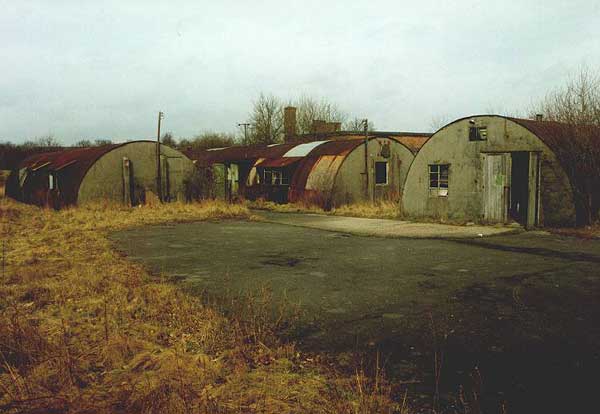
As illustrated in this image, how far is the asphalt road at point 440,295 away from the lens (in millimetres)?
4703

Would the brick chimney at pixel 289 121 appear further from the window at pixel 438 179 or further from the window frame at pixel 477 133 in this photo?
the window frame at pixel 477 133

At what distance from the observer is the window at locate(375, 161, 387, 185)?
23766mm

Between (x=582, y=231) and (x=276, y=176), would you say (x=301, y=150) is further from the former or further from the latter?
(x=582, y=231)

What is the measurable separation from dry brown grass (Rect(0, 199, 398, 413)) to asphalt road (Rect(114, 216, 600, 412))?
0.63 meters

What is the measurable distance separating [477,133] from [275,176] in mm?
12693

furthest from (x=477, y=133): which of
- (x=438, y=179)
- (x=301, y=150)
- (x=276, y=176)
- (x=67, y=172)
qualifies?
(x=67, y=172)

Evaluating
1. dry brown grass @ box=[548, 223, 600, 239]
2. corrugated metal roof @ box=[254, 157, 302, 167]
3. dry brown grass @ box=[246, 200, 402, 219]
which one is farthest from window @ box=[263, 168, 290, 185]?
dry brown grass @ box=[548, 223, 600, 239]

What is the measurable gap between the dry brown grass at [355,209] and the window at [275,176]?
1314 mm

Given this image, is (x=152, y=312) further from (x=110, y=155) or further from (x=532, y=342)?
(x=110, y=155)

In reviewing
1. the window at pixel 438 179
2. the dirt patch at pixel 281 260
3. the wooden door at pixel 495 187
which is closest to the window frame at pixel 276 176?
the window at pixel 438 179

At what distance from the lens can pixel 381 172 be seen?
943 inches

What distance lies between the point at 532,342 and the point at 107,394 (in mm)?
4333

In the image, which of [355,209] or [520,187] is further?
[355,209]

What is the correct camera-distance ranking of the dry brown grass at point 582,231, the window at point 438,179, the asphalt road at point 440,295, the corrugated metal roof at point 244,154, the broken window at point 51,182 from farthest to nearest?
the corrugated metal roof at point 244,154
the broken window at point 51,182
the window at point 438,179
the dry brown grass at point 582,231
the asphalt road at point 440,295
